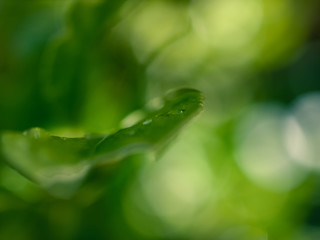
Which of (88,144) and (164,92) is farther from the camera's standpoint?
(164,92)

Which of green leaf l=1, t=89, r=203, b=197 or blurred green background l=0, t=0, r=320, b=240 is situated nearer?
green leaf l=1, t=89, r=203, b=197

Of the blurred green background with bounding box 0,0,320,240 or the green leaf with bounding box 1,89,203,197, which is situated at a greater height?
the blurred green background with bounding box 0,0,320,240

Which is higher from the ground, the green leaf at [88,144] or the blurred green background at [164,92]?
the blurred green background at [164,92]

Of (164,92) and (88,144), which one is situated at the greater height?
(164,92)

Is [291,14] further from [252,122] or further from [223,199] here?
[223,199]

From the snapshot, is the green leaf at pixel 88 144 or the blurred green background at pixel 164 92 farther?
the blurred green background at pixel 164 92
